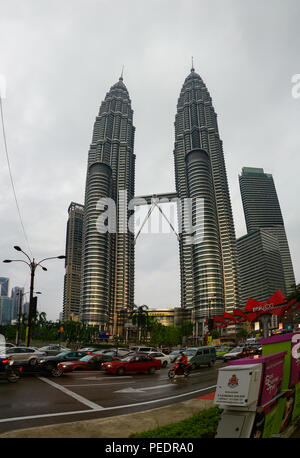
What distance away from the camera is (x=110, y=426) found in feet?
23.5

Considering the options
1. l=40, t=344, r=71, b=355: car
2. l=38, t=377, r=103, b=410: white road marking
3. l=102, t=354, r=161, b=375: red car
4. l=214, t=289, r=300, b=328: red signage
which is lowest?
l=40, t=344, r=71, b=355: car

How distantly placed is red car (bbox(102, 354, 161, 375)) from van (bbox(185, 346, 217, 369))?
3.96m

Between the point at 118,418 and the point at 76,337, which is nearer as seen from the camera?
the point at 118,418

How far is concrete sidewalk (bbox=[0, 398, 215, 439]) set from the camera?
6.39 meters

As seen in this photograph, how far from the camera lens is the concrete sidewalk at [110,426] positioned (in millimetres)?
6387

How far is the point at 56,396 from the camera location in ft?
37.0

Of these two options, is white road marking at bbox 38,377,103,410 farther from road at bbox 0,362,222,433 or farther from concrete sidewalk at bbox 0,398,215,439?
concrete sidewalk at bbox 0,398,215,439

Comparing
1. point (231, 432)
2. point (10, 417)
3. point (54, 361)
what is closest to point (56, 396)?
point (10, 417)

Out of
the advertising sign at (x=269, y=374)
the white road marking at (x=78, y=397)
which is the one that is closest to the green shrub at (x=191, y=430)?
the advertising sign at (x=269, y=374)

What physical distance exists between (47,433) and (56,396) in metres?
5.45

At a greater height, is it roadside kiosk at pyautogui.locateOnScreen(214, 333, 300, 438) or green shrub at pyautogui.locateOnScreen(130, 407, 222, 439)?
roadside kiosk at pyautogui.locateOnScreen(214, 333, 300, 438)

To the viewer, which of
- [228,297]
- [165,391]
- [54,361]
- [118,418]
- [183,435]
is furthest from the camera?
[228,297]

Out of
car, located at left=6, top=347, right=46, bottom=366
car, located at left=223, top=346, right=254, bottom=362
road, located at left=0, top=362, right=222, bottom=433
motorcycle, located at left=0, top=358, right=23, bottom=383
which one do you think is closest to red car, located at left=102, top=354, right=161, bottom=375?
road, located at left=0, top=362, right=222, bottom=433
